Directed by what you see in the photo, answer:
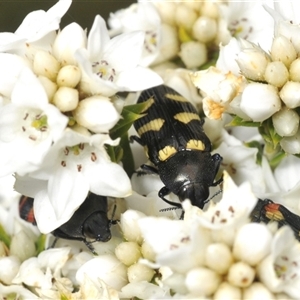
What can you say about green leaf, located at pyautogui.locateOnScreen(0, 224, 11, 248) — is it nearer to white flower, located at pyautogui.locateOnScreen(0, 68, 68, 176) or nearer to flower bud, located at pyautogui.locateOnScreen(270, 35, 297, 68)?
white flower, located at pyautogui.locateOnScreen(0, 68, 68, 176)

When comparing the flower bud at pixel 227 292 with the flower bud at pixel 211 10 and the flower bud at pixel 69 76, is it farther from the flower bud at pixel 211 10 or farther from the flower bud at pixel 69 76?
the flower bud at pixel 211 10

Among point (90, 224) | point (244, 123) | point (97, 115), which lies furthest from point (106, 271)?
point (244, 123)

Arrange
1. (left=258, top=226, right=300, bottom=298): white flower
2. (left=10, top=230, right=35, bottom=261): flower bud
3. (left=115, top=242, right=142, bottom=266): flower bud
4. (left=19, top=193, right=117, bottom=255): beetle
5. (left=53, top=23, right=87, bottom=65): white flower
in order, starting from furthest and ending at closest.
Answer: (left=10, top=230, right=35, bottom=261): flower bud < (left=19, top=193, right=117, bottom=255): beetle < (left=115, top=242, right=142, bottom=266): flower bud < (left=53, top=23, right=87, bottom=65): white flower < (left=258, top=226, right=300, bottom=298): white flower

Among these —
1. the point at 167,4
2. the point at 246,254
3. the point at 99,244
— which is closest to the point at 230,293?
the point at 246,254

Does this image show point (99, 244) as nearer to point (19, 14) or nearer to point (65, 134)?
point (65, 134)

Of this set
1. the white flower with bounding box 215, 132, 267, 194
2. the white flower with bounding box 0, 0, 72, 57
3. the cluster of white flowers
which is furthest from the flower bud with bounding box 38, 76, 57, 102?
the white flower with bounding box 215, 132, 267, 194

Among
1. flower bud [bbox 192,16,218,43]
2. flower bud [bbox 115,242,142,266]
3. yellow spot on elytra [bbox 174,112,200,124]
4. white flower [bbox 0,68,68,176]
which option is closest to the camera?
white flower [bbox 0,68,68,176]

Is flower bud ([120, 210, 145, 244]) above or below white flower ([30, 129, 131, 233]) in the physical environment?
below

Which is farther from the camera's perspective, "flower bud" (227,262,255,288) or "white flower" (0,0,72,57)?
"white flower" (0,0,72,57)
